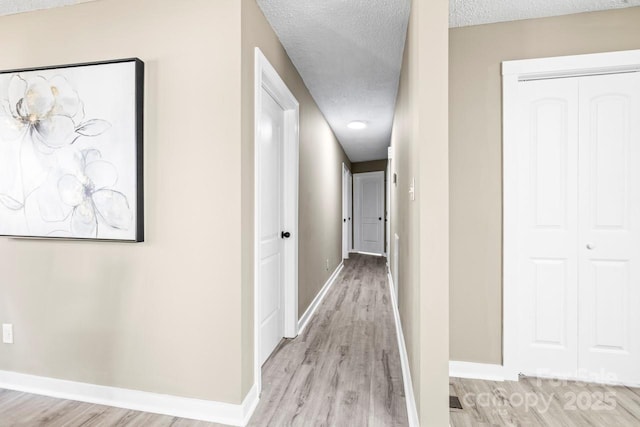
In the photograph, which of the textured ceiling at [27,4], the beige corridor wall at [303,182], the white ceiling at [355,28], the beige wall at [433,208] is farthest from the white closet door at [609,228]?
the textured ceiling at [27,4]

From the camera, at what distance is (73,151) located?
72.6 inches

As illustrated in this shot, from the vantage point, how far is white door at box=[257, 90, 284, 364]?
7.61 ft

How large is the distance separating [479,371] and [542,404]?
371 mm

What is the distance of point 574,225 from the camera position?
2049 millimetres

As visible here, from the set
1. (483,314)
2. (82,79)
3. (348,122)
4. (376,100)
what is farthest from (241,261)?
(348,122)

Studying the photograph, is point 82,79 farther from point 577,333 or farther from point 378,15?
point 577,333

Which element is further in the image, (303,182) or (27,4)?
(303,182)

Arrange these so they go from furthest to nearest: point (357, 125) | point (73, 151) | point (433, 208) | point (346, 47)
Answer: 1. point (357, 125)
2. point (346, 47)
3. point (73, 151)
4. point (433, 208)

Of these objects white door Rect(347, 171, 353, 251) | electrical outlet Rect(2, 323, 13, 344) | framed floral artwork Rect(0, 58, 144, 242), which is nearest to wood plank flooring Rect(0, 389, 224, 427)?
electrical outlet Rect(2, 323, 13, 344)

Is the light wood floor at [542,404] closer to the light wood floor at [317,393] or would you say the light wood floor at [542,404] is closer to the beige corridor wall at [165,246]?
the light wood floor at [317,393]

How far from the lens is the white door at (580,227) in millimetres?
2006

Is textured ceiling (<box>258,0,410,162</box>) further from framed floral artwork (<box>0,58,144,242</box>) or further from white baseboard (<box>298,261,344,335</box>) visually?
white baseboard (<box>298,261,344,335</box>)

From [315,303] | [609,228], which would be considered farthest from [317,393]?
[609,228]

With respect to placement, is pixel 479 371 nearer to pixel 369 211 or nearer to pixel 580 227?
pixel 580 227
